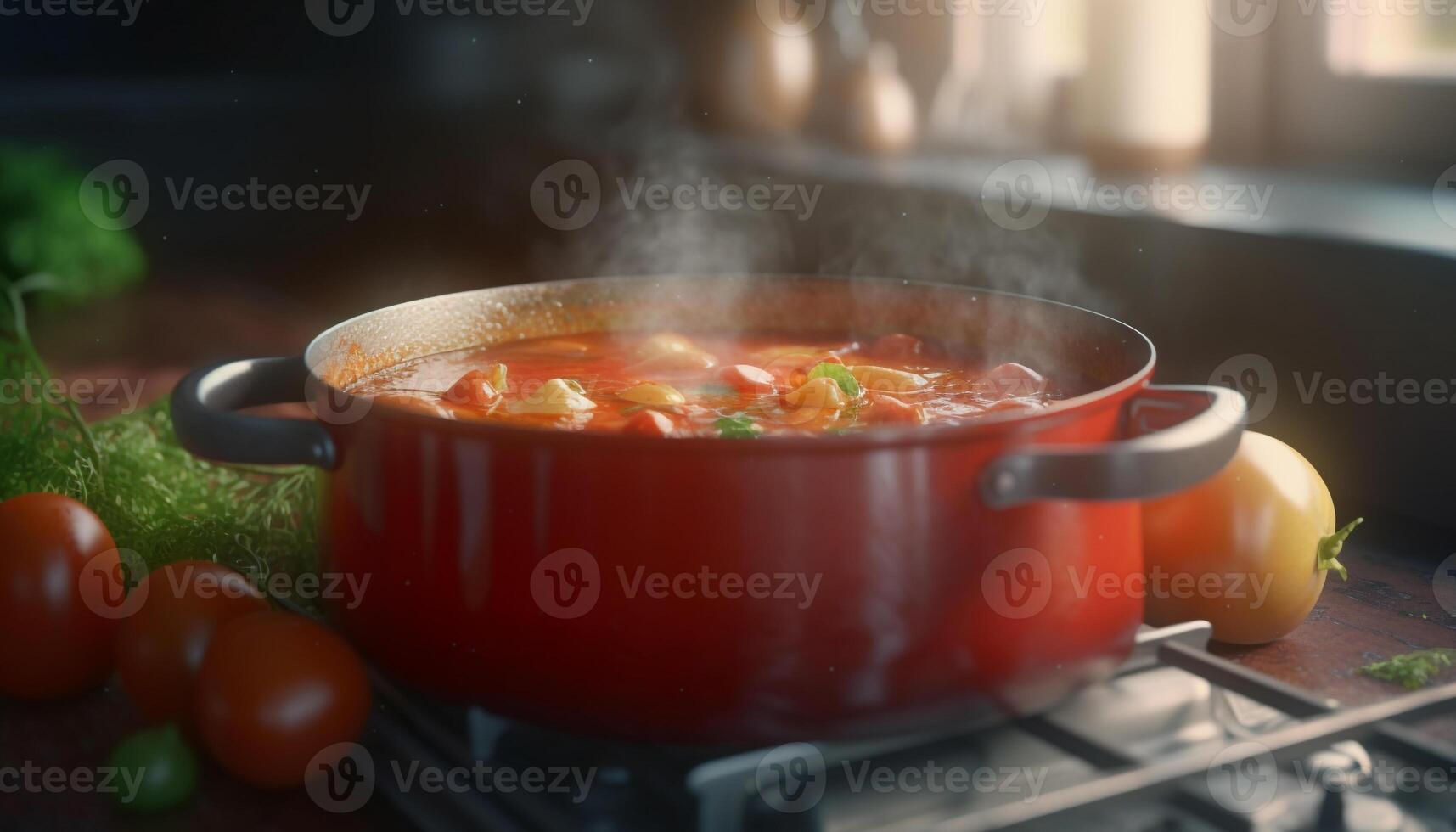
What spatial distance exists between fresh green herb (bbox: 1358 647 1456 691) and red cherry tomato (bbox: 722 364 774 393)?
555 millimetres

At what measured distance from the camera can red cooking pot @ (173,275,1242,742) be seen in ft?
2.73

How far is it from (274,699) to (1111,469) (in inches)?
22.4

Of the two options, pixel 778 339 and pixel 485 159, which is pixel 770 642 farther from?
pixel 485 159

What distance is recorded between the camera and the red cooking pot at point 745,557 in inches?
32.8

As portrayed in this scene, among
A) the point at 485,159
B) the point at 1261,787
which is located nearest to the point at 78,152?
the point at 485,159

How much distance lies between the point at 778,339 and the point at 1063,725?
0.64 m

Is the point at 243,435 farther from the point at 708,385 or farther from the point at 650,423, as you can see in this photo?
the point at 708,385

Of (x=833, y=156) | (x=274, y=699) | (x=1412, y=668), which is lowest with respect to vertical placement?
(x=1412, y=668)

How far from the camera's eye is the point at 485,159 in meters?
2.45

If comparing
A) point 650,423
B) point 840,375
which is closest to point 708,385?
point 840,375

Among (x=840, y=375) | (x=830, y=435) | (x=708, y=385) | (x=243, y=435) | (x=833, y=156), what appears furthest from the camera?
(x=833, y=156)

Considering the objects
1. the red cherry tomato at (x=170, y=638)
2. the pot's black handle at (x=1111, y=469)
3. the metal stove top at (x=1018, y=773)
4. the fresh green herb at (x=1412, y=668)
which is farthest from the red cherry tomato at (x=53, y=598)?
the fresh green herb at (x=1412, y=668)

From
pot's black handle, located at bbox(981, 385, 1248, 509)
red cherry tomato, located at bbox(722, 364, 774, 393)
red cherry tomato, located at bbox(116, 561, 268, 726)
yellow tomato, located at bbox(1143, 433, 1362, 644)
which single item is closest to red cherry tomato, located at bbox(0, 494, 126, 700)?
red cherry tomato, located at bbox(116, 561, 268, 726)

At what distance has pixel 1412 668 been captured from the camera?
106 cm
